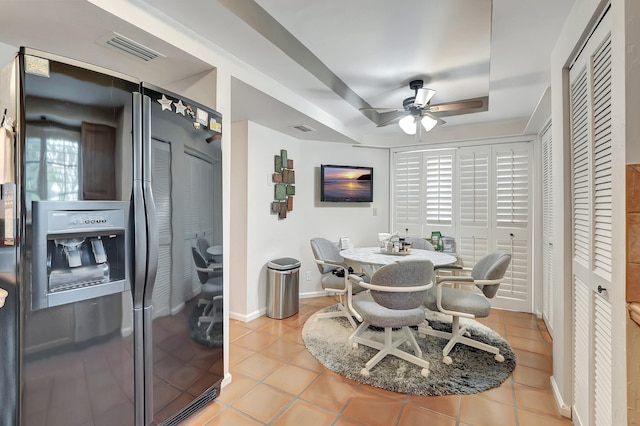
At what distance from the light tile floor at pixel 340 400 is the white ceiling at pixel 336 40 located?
7.42ft

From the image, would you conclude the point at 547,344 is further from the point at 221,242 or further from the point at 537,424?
the point at 221,242

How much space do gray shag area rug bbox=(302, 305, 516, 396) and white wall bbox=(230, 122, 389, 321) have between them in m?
0.94

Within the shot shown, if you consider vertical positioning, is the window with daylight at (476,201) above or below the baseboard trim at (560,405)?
above

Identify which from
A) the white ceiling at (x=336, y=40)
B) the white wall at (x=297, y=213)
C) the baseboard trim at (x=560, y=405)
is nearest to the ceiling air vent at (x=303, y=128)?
the white wall at (x=297, y=213)

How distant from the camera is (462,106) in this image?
292 cm

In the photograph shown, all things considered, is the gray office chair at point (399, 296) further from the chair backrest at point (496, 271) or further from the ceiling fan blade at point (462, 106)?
the ceiling fan blade at point (462, 106)

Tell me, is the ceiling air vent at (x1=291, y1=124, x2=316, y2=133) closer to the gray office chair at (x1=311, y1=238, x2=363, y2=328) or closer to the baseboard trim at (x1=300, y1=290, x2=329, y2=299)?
the gray office chair at (x1=311, y1=238, x2=363, y2=328)

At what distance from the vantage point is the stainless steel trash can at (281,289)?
3.41 m

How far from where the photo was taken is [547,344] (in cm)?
277

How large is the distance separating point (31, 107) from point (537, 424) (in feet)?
9.80

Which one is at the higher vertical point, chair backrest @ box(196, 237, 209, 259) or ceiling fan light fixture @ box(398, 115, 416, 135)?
ceiling fan light fixture @ box(398, 115, 416, 135)

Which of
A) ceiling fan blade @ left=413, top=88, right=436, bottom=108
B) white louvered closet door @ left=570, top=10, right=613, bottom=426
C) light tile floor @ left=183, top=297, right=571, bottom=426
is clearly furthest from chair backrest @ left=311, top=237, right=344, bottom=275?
white louvered closet door @ left=570, top=10, right=613, bottom=426

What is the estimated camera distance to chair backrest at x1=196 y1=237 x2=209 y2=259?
178 centimetres

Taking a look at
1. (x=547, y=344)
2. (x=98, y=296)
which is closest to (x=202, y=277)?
(x=98, y=296)
